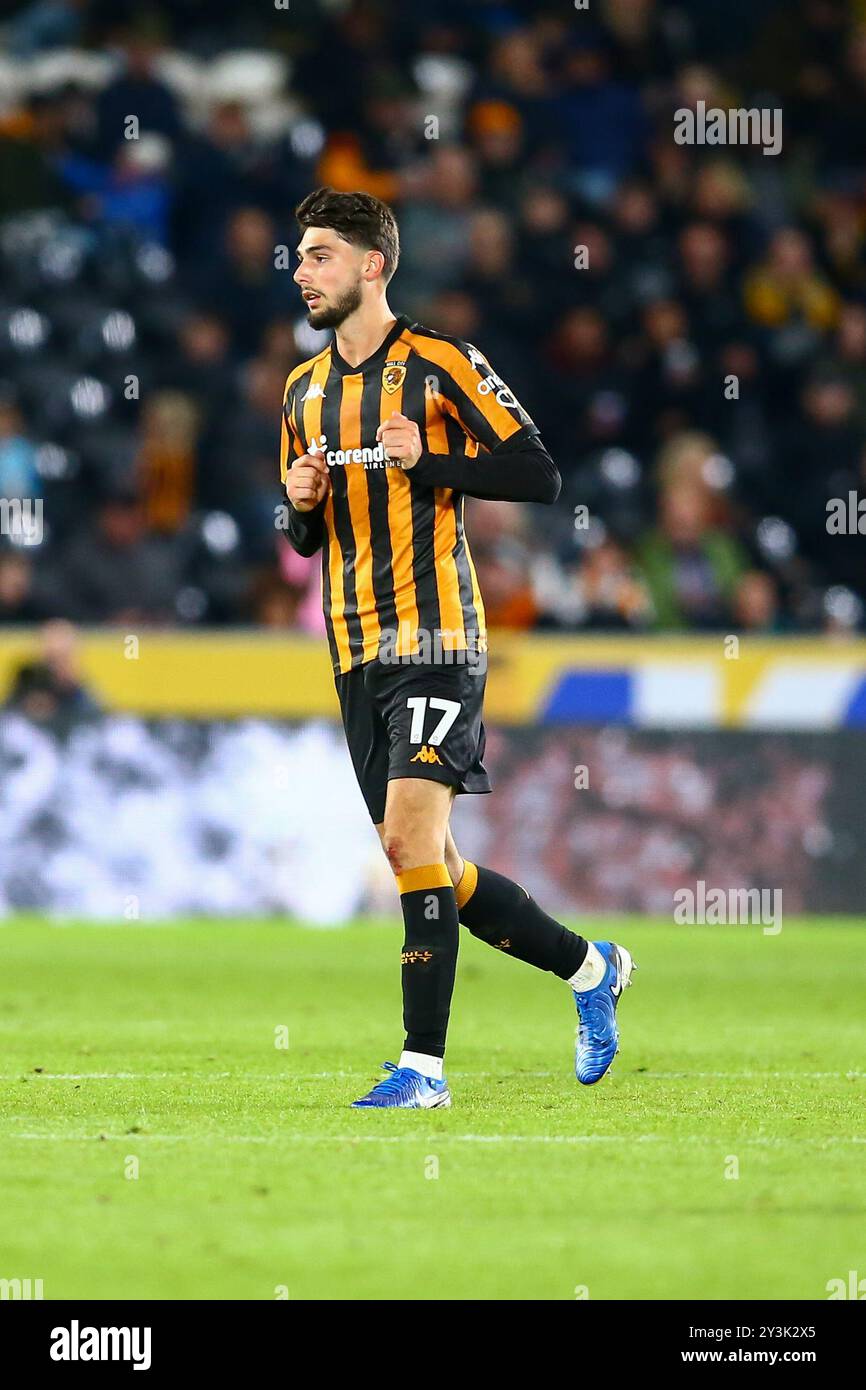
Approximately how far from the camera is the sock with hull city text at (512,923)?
22.4ft

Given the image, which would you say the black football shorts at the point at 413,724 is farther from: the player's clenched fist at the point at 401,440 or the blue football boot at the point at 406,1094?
the blue football boot at the point at 406,1094

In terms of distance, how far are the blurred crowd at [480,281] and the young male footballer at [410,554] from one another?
297 inches

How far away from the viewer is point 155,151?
1711 centimetres

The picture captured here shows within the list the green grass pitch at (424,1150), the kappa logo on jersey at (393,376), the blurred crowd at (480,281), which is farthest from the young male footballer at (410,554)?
the blurred crowd at (480,281)

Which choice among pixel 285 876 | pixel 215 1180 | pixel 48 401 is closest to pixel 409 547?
pixel 215 1180

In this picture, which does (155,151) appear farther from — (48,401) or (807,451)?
(807,451)

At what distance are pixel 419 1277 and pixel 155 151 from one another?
1399 centimetres

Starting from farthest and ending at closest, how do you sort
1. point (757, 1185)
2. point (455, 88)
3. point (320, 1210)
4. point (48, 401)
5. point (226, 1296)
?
point (455, 88) < point (48, 401) < point (757, 1185) < point (320, 1210) < point (226, 1296)

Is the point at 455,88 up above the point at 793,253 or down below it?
above

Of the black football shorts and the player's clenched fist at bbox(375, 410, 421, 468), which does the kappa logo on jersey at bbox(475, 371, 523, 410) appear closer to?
the player's clenched fist at bbox(375, 410, 421, 468)

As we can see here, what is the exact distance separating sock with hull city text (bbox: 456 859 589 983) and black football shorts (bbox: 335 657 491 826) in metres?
0.34

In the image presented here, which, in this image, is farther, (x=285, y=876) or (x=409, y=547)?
(x=285, y=876)

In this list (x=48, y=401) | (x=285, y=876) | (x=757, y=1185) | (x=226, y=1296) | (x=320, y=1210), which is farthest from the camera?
(x=48, y=401)

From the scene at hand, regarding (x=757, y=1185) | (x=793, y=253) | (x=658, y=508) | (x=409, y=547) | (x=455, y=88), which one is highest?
(x=455, y=88)
